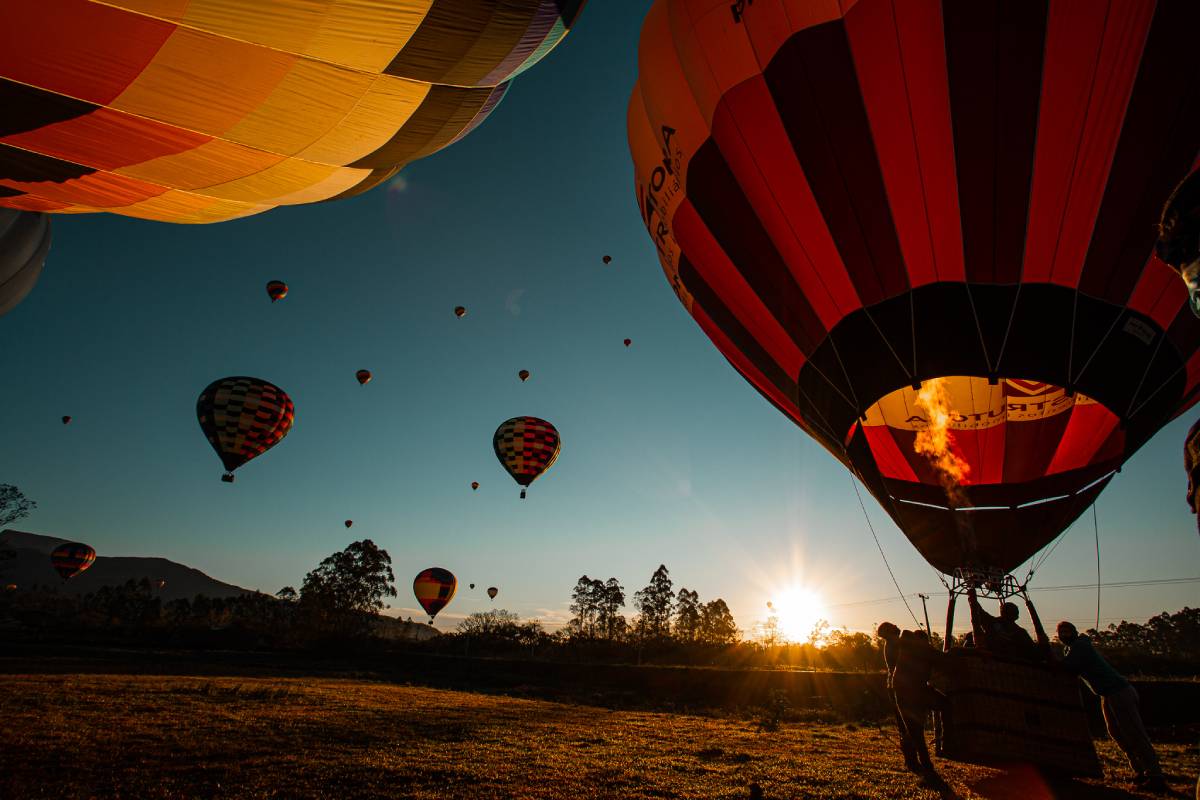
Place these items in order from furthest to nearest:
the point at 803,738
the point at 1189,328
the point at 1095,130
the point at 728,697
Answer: the point at 728,697 → the point at 803,738 → the point at 1189,328 → the point at 1095,130

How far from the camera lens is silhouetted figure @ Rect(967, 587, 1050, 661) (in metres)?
4.47

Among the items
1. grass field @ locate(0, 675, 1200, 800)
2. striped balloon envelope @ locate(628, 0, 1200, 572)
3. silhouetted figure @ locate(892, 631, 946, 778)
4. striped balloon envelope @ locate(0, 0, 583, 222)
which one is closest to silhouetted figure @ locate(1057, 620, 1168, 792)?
grass field @ locate(0, 675, 1200, 800)

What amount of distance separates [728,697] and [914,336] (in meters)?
15.8

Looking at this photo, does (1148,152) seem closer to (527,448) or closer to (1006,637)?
(1006,637)

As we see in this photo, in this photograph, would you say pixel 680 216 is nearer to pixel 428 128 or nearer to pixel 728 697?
pixel 428 128

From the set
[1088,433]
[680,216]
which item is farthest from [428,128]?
[1088,433]

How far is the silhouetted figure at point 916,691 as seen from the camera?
4691 mm

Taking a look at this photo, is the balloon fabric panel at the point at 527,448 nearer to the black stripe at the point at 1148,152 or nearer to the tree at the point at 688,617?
the black stripe at the point at 1148,152

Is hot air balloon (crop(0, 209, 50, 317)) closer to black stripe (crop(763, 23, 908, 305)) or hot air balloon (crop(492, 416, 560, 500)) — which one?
black stripe (crop(763, 23, 908, 305))

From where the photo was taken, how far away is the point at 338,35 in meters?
5.44

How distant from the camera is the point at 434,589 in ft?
123

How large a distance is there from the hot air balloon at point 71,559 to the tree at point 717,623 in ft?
185

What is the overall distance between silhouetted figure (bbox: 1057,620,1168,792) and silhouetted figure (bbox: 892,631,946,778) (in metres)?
0.96

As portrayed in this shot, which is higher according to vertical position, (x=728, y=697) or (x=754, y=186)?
(x=754, y=186)
